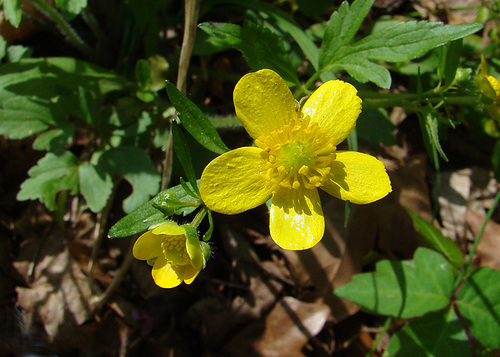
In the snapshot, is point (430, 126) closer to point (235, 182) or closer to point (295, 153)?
point (295, 153)

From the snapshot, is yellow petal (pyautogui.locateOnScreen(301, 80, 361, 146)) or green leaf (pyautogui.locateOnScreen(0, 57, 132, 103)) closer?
yellow petal (pyautogui.locateOnScreen(301, 80, 361, 146))

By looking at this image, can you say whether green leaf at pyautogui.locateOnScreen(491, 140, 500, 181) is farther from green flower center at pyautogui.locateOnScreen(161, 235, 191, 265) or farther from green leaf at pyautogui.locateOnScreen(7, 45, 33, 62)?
green leaf at pyautogui.locateOnScreen(7, 45, 33, 62)

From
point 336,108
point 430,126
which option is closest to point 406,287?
point 430,126

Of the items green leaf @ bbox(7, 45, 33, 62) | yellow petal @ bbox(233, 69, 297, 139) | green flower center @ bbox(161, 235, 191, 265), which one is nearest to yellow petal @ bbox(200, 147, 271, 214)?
yellow petal @ bbox(233, 69, 297, 139)

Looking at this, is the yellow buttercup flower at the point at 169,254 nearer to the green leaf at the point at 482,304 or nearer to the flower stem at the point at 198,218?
the flower stem at the point at 198,218

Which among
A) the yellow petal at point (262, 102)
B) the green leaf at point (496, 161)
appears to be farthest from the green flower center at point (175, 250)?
the green leaf at point (496, 161)

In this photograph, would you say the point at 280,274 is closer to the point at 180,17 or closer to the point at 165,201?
the point at 165,201

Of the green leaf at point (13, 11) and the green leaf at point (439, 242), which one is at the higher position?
the green leaf at point (13, 11)
